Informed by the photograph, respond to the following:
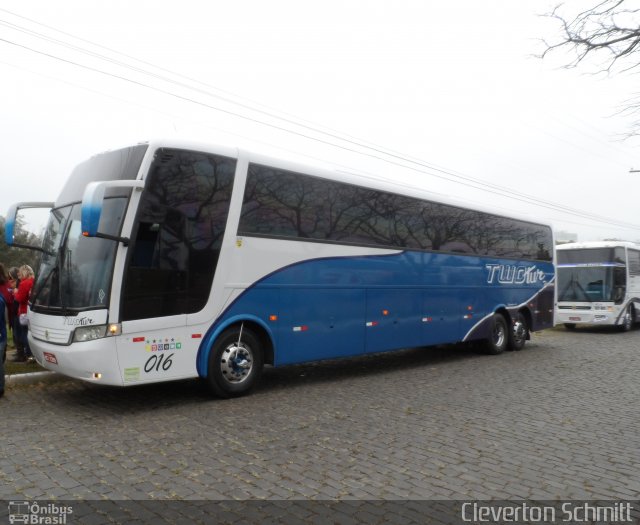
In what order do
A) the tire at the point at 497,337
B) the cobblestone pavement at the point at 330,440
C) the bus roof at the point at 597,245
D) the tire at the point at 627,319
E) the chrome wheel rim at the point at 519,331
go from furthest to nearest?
the bus roof at the point at 597,245, the tire at the point at 627,319, the chrome wheel rim at the point at 519,331, the tire at the point at 497,337, the cobblestone pavement at the point at 330,440

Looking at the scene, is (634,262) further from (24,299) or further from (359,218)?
(24,299)

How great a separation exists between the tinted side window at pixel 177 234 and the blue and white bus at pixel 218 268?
2 cm

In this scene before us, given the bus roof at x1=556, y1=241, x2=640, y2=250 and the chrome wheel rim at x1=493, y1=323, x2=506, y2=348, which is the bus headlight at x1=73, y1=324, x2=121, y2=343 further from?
the bus roof at x1=556, y1=241, x2=640, y2=250

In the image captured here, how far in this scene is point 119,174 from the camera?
757 cm

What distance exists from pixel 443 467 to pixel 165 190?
495 cm

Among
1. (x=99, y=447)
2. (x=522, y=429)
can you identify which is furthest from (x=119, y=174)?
(x=522, y=429)

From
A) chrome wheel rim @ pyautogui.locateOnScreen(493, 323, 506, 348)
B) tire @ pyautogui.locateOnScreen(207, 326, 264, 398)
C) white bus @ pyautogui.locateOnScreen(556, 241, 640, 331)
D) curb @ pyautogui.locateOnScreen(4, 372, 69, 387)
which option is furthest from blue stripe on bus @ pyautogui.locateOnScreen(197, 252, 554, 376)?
white bus @ pyautogui.locateOnScreen(556, 241, 640, 331)

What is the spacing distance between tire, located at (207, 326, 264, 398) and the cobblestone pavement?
251 millimetres

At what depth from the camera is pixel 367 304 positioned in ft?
34.1

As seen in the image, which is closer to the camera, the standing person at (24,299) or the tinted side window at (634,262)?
the standing person at (24,299)

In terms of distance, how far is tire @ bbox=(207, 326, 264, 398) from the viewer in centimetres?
795

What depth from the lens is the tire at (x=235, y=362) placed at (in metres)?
7.95

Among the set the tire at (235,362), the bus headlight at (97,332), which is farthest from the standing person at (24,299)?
the tire at (235,362)

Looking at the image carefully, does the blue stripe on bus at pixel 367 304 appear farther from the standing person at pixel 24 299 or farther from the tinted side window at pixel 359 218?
the standing person at pixel 24 299
